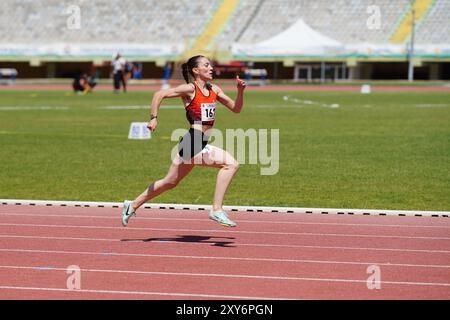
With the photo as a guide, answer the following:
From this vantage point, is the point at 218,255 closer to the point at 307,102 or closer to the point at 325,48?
the point at 307,102

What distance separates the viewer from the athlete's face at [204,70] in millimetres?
10211

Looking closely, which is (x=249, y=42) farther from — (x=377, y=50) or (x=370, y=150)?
(x=370, y=150)

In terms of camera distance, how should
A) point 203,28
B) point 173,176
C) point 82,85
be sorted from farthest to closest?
point 203,28, point 82,85, point 173,176

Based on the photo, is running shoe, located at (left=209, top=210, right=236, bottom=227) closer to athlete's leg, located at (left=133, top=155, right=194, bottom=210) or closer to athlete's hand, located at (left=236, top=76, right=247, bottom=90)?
athlete's leg, located at (left=133, top=155, right=194, bottom=210)

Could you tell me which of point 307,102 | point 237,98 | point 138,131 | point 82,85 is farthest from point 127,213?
point 82,85

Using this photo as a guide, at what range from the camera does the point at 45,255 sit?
31.5 feet

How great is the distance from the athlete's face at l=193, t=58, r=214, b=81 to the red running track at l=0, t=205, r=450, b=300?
66.4 inches

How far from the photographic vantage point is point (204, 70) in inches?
402

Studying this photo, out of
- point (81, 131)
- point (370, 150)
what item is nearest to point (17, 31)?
point (81, 131)

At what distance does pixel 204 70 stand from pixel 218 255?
1.89 metres

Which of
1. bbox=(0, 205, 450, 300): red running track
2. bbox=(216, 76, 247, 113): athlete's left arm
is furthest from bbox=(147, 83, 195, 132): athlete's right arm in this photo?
bbox=(0, 205, 450, 300): red running track

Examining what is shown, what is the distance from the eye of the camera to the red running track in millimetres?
7973

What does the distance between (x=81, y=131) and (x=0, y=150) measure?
467 centimetres
